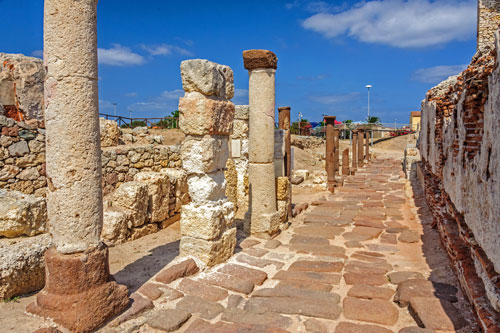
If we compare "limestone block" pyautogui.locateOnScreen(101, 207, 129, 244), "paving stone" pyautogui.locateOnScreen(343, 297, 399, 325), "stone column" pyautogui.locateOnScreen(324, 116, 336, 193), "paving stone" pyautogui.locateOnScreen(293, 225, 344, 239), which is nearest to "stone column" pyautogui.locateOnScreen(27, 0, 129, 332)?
"paving stone" pyautogui.locateOnScreen(343, 297, 399, 325)

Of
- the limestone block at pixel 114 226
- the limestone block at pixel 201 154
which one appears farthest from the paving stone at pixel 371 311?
the limestone block at pixel 114 226

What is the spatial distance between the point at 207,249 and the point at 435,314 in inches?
113

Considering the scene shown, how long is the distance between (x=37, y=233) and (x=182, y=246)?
6.17 ft

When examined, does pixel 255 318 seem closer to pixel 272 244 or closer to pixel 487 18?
pixel 272 244

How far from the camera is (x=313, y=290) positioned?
4441 millimetres

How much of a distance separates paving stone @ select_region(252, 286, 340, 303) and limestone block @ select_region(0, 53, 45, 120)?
601 centimetres

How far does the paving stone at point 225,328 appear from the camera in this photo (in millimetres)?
3494

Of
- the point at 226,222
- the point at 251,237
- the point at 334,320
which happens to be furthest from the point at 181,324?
the point at 251,237

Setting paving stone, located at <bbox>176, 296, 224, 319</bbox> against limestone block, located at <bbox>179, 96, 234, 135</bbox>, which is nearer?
paving stone, located at <bbox>176, 296, 224, 319</bbox>

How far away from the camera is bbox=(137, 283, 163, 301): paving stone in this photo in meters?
4.12

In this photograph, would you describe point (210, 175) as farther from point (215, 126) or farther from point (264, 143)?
point (264, 143)

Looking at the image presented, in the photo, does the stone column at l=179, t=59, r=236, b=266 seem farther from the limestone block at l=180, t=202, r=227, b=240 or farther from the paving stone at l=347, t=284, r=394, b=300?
the paving stone at l=347, t=284, r=394, b=300

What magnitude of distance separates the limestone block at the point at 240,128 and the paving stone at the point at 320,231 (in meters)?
2.30

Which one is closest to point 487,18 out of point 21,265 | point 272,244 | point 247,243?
point 272,244
